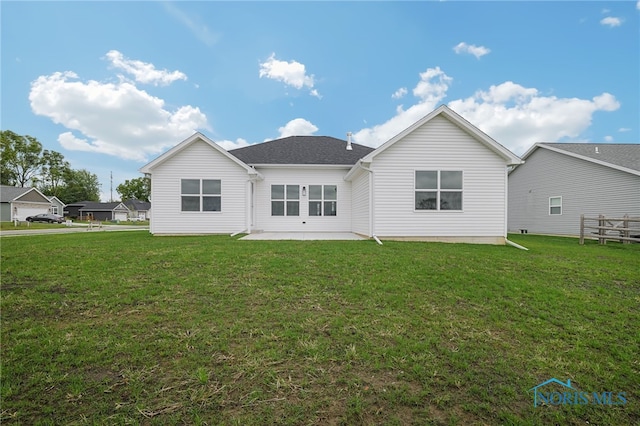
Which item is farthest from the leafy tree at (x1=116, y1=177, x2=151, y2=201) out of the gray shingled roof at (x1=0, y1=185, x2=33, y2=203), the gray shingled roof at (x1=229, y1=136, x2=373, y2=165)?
the gray shingled roof at (x1=229, y1=136, x2=373, y2=165)

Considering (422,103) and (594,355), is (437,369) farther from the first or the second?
(422,103)

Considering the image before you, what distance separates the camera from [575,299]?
4.72 metres

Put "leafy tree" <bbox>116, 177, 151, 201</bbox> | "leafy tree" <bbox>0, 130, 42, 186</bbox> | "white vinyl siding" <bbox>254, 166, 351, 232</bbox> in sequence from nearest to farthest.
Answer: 1. "white vinyl siding" <bbox>254, 166, 351, 232</bbox>
2. "leafy tree" <bbox>0, 130, 42, 186</bbox>
3. "leafy tree" <bbox>116, 177, 151, 201</bbox>

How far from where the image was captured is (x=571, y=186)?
1728 centimetres

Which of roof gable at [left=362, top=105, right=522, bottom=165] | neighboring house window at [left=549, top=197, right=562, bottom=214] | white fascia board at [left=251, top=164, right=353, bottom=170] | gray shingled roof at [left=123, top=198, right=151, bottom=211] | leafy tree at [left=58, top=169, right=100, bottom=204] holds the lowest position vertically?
neighboring house window at [left=549, top=197, right=562, bottom=214]

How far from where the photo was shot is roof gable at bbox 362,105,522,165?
1084 centimetres

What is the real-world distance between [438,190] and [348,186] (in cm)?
503

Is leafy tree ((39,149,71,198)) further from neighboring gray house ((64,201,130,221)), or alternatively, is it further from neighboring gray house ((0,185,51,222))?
neighboring gray house ((0,185,51,222))

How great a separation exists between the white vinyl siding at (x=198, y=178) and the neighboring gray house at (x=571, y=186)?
1884cm

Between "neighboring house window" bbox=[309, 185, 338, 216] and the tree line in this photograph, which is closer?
"neighboring house window" bbox=[309, 185, 338, 216]

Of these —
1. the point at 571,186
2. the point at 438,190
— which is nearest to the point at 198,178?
the point at 438,190

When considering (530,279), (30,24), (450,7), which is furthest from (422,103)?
(30,24)

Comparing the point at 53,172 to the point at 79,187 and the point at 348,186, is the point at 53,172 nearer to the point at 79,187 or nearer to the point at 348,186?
the point at 79,187

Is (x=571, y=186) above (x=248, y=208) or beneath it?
above
